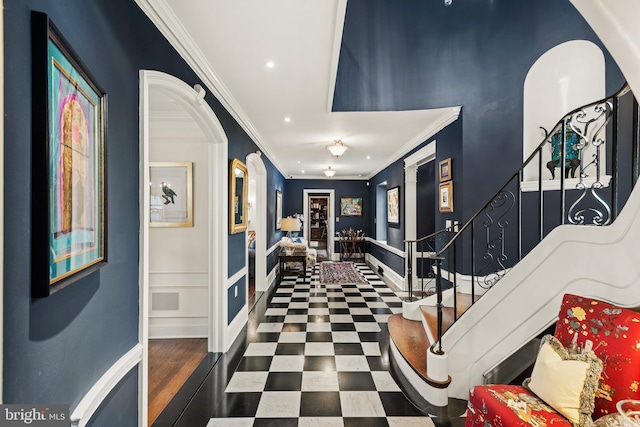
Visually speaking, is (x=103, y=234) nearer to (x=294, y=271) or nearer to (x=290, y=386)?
(x=290, y=386)

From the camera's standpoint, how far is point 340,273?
23.2 ft

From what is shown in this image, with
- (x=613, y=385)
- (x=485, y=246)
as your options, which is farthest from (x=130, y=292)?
(x=485, y=246)

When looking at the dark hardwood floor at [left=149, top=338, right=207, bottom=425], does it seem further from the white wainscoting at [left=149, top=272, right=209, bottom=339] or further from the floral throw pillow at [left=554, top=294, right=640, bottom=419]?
the floral throw pillow at [left=554, top=294, right=640, bottom=419]

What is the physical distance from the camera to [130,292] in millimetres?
1567

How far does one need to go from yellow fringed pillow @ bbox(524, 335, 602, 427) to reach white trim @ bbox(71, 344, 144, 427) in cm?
211

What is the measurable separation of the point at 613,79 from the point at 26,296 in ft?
12.7

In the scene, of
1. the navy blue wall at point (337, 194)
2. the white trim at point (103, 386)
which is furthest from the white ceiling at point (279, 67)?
the navy blue wall at point (337, 194)

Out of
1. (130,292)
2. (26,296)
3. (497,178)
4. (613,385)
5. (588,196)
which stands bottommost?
(613,385)

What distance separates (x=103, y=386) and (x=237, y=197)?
2601 mm

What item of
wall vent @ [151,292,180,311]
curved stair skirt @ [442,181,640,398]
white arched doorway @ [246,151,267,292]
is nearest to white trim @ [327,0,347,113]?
curved stair skirt @ [442,181,640,398]

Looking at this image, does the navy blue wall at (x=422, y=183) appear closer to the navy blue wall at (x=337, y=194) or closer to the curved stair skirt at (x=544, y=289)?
the navy blue wall at (x=337, y=194)

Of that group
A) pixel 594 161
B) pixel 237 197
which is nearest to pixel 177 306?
pixel 237 197

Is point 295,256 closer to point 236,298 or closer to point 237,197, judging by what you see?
point 236,298

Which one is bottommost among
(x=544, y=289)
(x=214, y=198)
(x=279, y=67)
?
(x=544, y=289)
